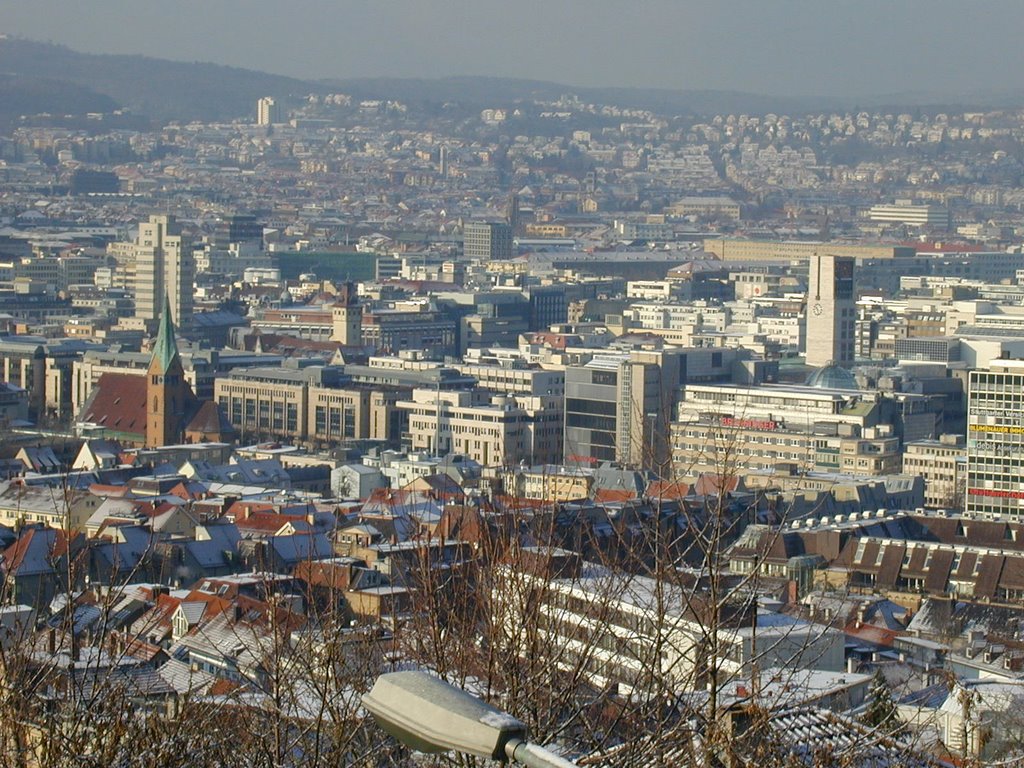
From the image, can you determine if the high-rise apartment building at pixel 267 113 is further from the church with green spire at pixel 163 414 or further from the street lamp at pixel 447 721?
the street lamp at pixel 447 721

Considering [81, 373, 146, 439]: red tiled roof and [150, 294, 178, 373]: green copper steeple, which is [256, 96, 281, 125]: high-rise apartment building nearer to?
[81, 373, 146, 439]: red tiled roof

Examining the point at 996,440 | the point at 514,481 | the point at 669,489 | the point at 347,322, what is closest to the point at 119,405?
the point at 347,322

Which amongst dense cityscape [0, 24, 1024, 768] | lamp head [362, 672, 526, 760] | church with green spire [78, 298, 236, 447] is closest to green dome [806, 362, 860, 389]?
dense cityscape [0, 24, 1024, 768]

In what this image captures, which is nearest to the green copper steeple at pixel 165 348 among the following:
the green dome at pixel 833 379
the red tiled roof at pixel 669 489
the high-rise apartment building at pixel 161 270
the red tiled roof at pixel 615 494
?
the green dome at pixel 833 379

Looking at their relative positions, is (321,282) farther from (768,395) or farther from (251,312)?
(768,395)

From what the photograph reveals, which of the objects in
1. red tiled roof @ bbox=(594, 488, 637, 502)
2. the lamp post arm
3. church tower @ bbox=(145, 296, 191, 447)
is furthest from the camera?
church tower @ bbox=(145, 296, 191, 447)

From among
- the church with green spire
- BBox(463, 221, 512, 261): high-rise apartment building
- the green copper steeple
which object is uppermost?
BBox(463, 221, 512, 261): high-rise apartment building

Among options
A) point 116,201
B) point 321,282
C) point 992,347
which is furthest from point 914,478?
point 116,201
